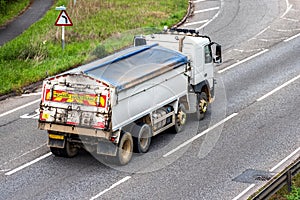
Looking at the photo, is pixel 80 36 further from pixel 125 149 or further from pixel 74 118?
pixel 74 118

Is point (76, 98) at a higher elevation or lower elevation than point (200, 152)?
higher

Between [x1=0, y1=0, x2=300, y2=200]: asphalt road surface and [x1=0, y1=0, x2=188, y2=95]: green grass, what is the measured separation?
2.73 m

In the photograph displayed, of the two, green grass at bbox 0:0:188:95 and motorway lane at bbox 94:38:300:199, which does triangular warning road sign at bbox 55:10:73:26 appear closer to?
green grass at bbox 0:0:188:95

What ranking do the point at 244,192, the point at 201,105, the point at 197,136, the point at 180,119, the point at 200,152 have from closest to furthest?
the point at 244,192, the point at 200,152, the point at 197,136, the point at 180,119, the point at 201,105

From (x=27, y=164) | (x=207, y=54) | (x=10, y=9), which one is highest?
(x=207, y=54)

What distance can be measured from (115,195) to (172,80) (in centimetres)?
566

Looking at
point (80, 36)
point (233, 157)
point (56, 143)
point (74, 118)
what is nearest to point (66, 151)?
point (56, 143)

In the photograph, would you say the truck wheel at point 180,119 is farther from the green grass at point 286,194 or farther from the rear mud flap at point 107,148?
the green grass at point 286,194

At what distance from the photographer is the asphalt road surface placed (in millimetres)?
20984

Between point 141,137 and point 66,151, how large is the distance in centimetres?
244

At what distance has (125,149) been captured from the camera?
74.5 ft

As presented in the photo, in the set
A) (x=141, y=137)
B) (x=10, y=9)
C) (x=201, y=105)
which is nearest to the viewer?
(x=141, y=137)

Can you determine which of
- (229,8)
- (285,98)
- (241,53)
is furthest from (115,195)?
(229,8)

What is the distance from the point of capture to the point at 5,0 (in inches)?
1911
